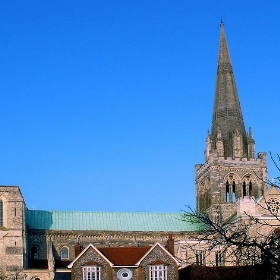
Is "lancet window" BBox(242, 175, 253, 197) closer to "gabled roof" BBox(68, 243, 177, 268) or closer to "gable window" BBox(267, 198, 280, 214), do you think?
"gable window" BBox(267, 198, 280, 214)

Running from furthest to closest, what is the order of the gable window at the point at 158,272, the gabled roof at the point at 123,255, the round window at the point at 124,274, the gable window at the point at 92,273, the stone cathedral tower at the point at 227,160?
the stone cathedral tower at the point at 227,160
the gable window at the point at 158,272
the gabled roof at the point at 123,255
the round window at the point at 124,274
the gable window at the point at 92,273

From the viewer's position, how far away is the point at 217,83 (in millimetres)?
90312

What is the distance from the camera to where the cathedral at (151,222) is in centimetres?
6131

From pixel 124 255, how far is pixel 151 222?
25.9 metres

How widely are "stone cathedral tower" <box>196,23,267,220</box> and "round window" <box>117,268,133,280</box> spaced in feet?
90.6

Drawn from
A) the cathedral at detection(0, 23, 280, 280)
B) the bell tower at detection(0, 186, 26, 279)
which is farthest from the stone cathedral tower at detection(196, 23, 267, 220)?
the bell tower at detection(0, 186, 26, 279)

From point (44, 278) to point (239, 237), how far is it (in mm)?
56531

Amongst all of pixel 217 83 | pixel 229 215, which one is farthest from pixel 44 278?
pixel 217 83

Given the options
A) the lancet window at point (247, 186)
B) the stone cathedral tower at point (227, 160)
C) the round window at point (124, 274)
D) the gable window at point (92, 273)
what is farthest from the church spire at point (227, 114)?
the gable window at point (92, 273)

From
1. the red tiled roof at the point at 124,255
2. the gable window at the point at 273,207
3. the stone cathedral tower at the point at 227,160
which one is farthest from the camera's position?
the stone cathedral tower at the point at 227,160

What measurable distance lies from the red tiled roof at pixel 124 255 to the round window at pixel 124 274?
1.90 feet

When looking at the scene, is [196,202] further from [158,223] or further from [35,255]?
[35,255]

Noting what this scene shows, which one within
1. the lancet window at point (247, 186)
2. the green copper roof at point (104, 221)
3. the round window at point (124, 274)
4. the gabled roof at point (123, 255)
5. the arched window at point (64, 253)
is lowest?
the round window at point (124, 274)

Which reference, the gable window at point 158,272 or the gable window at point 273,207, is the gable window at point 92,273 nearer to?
the gable window at point 158,272
